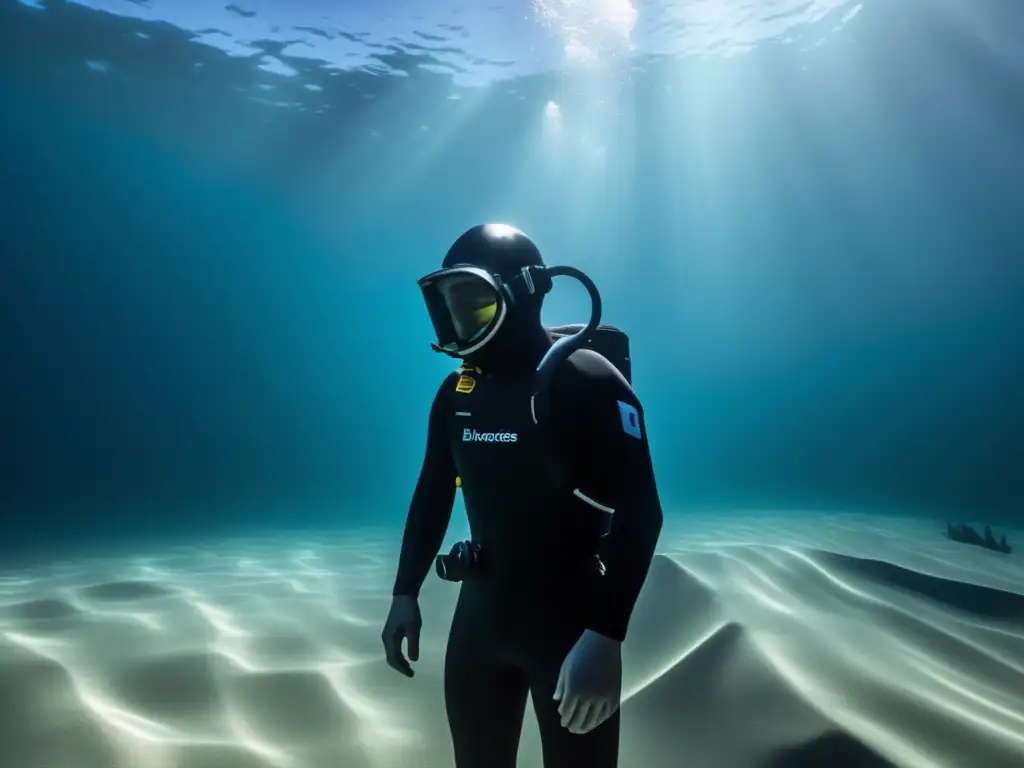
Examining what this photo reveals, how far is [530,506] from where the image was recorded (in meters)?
1.95

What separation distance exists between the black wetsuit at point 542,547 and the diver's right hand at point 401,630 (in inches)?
7.2

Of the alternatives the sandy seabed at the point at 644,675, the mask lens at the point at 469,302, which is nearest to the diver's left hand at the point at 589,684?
the mask lens at the point at 469,302

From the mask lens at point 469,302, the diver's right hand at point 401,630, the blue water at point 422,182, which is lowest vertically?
the diver's right hand at point 401,630

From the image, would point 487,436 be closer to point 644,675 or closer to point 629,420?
point 629,420

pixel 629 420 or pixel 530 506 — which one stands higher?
pixel 629 420

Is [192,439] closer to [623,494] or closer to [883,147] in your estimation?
[883,147]

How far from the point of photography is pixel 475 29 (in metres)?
18.3

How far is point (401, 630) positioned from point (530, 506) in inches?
30.2

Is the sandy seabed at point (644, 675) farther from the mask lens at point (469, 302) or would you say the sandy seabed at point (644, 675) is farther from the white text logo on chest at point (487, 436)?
the mask lens at point (469, 302)

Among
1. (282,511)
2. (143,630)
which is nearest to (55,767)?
(143,630)

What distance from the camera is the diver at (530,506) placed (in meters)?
1.73

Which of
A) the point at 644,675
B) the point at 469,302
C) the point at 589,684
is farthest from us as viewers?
the point at 644,675

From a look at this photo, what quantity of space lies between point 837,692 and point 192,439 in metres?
→ 67.7

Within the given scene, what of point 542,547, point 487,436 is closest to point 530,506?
point 542,547
